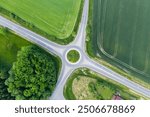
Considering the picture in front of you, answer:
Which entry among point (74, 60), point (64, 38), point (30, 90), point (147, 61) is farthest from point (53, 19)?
point (147, 61)

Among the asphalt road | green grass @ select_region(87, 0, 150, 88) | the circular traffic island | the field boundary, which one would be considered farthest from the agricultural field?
the field boundary

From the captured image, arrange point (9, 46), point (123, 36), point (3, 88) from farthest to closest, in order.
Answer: point (123, 36)
point (9, 46)
point (3, 88)

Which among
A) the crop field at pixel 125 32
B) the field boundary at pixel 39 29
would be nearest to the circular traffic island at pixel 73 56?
the field boundary at pixel 39 29

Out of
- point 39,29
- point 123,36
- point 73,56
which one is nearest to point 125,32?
point 123,36

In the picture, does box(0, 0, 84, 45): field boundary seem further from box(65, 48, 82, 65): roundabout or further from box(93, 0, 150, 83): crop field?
box(93, 0, 150, 83): crop field

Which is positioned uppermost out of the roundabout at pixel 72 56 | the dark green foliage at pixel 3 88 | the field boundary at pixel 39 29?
Result: the field boundary at pixel 39 29

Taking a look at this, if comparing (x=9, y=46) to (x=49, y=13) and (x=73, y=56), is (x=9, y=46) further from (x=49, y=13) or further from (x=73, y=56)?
(x=73, y=56)

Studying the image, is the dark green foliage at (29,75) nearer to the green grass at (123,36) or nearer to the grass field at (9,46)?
the grass field at (9,46)
